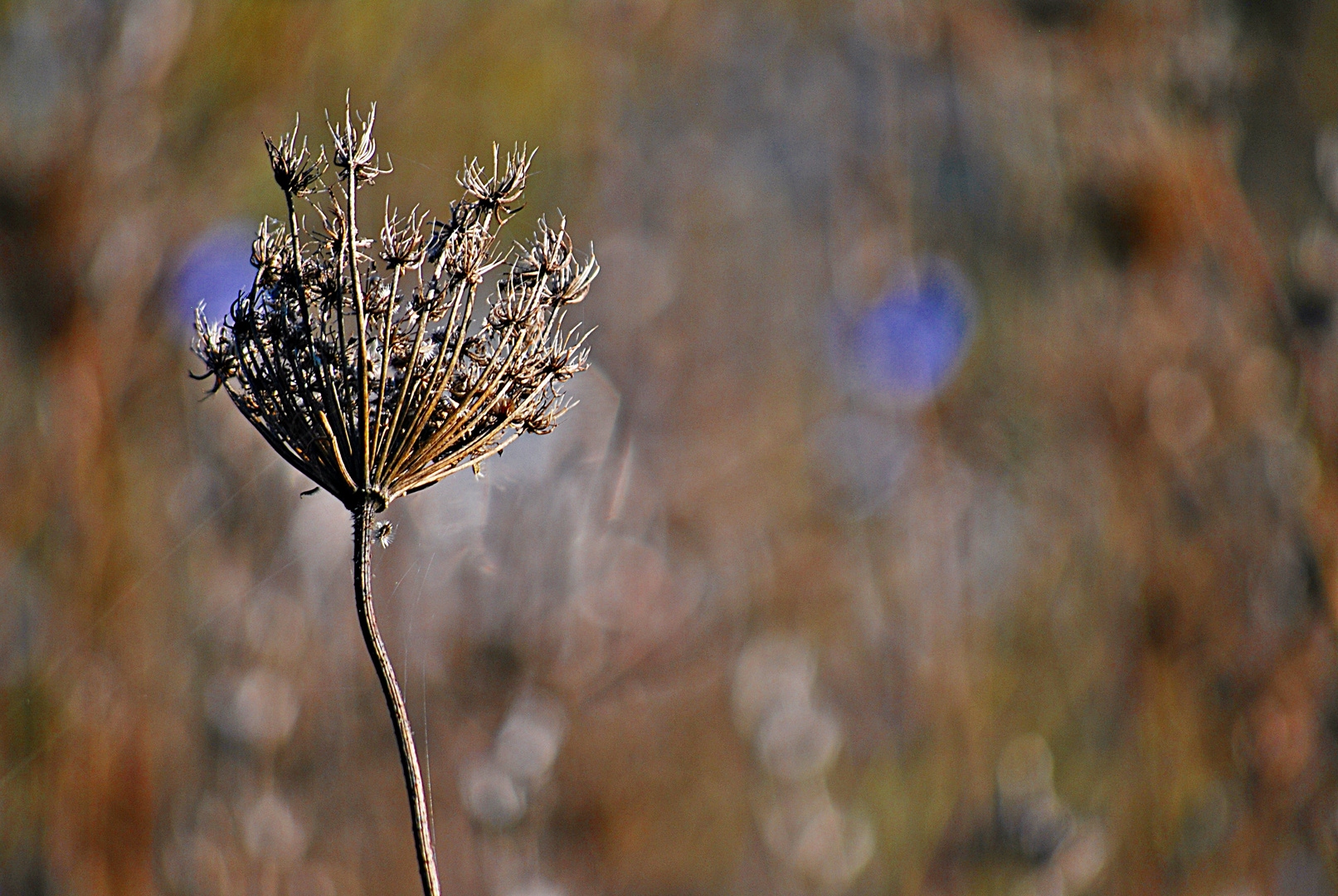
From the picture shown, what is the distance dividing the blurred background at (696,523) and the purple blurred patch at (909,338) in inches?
1.1

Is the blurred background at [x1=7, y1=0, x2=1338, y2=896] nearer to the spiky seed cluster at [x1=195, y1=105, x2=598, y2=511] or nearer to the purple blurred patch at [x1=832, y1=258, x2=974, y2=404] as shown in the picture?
the purple blurred patch at [x1=832, y1=258, x2=974, y2=404]

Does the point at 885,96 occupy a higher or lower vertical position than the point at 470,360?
higher

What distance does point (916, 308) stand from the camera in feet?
12.9

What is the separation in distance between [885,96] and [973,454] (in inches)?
56.8

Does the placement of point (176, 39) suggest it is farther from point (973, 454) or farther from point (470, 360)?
point (973, 454)

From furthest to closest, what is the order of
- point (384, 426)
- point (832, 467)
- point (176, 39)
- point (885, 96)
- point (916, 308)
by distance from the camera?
point (832, 467)
point (916, 308)
point (885, 96)
point (176, 39)
point (384, 426)

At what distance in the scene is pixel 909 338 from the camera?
386 cm

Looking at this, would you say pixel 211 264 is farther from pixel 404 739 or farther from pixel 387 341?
pixel 404 739

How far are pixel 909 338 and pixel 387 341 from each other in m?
3.22

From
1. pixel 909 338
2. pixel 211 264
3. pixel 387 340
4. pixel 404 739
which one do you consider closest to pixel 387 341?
pixel 387 340

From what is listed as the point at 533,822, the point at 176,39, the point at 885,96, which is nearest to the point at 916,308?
the point at 885,96

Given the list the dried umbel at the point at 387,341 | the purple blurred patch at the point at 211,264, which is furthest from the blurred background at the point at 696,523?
the dried umbel at the point at 387,341

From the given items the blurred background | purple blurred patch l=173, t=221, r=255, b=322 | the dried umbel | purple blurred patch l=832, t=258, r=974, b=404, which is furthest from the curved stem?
purple blurred patch l=832, t=258, r=974, b=404

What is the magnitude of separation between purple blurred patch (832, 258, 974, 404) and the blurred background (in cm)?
3
